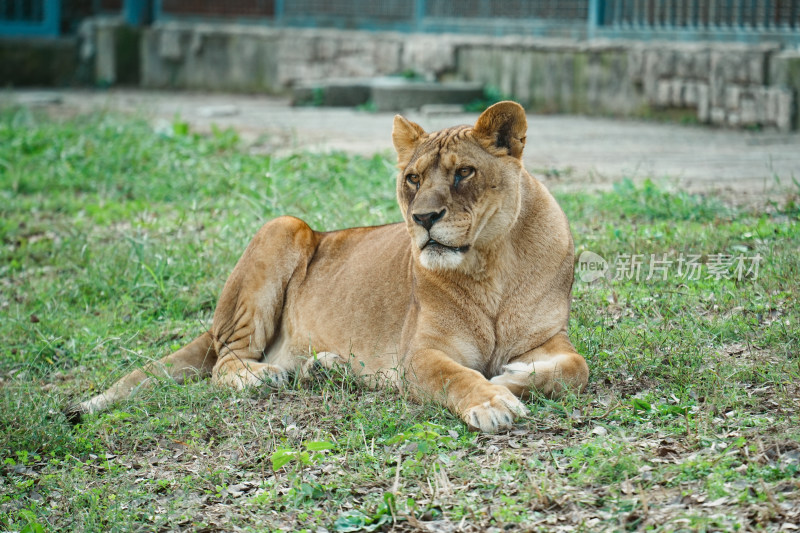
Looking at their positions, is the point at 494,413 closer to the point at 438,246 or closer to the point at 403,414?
the point at 403,414

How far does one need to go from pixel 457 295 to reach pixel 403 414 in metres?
0.58

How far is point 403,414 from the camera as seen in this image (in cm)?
434

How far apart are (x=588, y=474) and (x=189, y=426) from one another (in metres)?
1.94

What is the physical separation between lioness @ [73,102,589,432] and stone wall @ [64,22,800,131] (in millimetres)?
Answer: 7419

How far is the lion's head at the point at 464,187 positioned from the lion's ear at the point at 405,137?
0.08 metres

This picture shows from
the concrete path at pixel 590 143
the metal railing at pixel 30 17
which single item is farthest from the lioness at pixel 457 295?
the metal railing at pixel 30 17

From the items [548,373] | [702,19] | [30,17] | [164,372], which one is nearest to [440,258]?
[548,373]

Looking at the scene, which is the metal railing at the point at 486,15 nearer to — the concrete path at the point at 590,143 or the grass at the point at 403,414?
the concrete path at the point at 590,143

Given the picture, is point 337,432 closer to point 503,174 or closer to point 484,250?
point 484,250

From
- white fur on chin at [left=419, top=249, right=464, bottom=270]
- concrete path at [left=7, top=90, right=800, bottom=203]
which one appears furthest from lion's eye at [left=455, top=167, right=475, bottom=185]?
concrete path at [left=7, top=90, right=800, bottom=203]

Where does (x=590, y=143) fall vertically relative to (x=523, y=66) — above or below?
below

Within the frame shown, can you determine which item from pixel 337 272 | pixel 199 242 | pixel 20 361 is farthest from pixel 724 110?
pixel 20 361

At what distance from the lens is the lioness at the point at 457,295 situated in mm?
4242

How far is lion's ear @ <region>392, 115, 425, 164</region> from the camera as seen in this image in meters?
4.62
